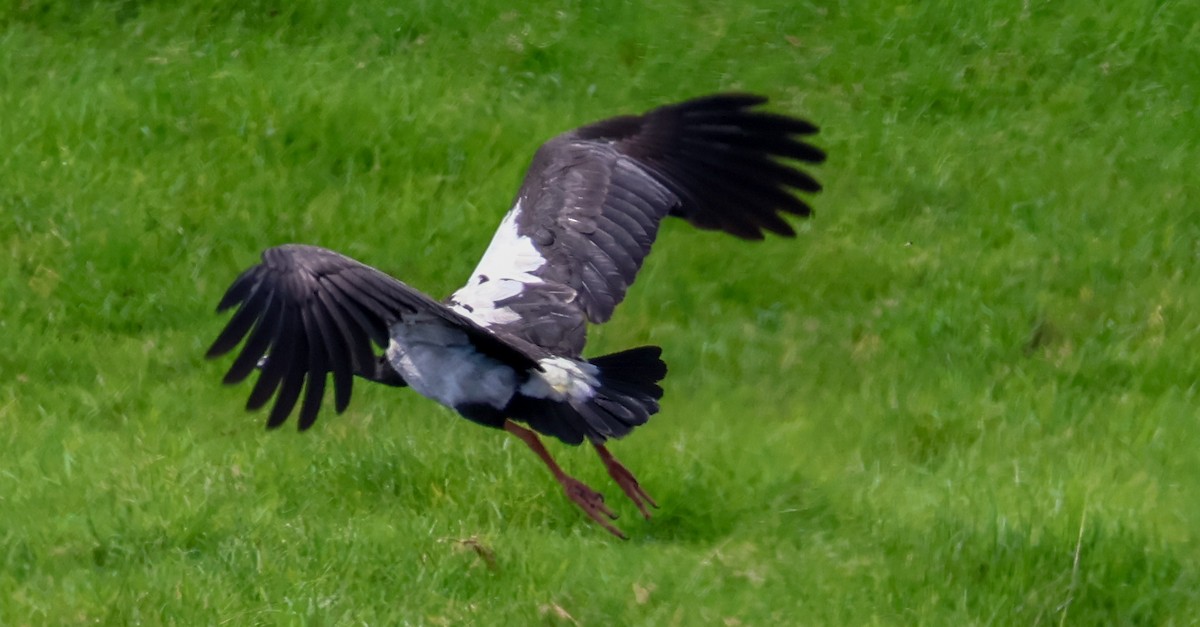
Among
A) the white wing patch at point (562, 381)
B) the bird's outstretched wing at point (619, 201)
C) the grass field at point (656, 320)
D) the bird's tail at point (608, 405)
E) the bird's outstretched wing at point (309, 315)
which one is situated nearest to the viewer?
the bird's outstretched wing at point (309, 315)

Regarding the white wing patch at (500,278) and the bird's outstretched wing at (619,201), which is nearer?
the white wing patch at (500,278)

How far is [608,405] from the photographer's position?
5.57 metres

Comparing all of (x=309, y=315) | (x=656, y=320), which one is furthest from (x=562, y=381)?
(x=656, y=320)

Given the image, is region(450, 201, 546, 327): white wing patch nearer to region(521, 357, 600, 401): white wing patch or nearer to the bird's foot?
region(521, 357, 600, 401): white wing patch

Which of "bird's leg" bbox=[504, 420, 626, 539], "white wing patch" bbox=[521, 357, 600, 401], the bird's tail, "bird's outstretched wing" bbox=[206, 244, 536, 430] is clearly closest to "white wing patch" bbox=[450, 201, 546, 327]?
"white wing patch" bbox=[521, 357, 600, 401]

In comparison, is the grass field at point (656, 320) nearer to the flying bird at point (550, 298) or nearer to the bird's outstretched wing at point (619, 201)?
the flying bird at point (550, 298)

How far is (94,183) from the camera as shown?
9258 mm

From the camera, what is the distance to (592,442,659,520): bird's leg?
19.0ft

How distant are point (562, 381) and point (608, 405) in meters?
0.25

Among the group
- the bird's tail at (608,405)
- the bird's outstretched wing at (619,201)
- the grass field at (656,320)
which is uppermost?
the bird's outstretched wing at (619,201)

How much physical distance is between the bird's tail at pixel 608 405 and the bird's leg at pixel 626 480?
23cm

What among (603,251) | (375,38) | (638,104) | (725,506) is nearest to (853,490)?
(725,506)

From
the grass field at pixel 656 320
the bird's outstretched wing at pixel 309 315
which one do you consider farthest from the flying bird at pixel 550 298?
the grass field at pixel 656 320

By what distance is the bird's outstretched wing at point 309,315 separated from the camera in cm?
481
